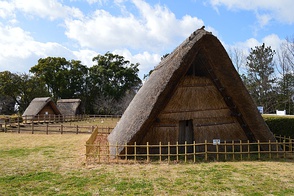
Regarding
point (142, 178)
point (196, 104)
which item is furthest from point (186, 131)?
point (142, 178)

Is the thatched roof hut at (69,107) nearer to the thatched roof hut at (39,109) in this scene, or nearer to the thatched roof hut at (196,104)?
the thatched roof hut at (39,109)

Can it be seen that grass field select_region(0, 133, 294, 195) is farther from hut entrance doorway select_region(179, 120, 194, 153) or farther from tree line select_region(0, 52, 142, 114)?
tree line select_region(0, 52, 142, 114)

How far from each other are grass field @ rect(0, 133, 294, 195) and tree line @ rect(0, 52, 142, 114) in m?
36.4

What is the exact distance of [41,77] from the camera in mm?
45688

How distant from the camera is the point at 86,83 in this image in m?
50.4

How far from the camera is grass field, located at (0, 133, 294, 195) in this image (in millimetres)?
6254

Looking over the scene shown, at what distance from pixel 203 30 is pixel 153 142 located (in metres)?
5.48

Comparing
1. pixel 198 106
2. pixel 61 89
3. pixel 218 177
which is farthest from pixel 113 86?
pixel 218 177

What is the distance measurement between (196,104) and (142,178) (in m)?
4.99

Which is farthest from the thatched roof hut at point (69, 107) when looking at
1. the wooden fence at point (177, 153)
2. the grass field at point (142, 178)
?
the wooden fence at point (177, 153)

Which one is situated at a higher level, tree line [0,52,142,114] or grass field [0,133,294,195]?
tree line [0,52,142,114]

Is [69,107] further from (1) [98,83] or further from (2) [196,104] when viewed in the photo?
(2) [196,104]

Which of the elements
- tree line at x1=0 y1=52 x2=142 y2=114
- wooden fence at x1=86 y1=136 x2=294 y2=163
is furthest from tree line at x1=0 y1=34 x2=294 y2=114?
wooden fence at x1=86 y1=136 x2=294 y2=163

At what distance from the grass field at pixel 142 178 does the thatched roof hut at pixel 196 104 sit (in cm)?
174
